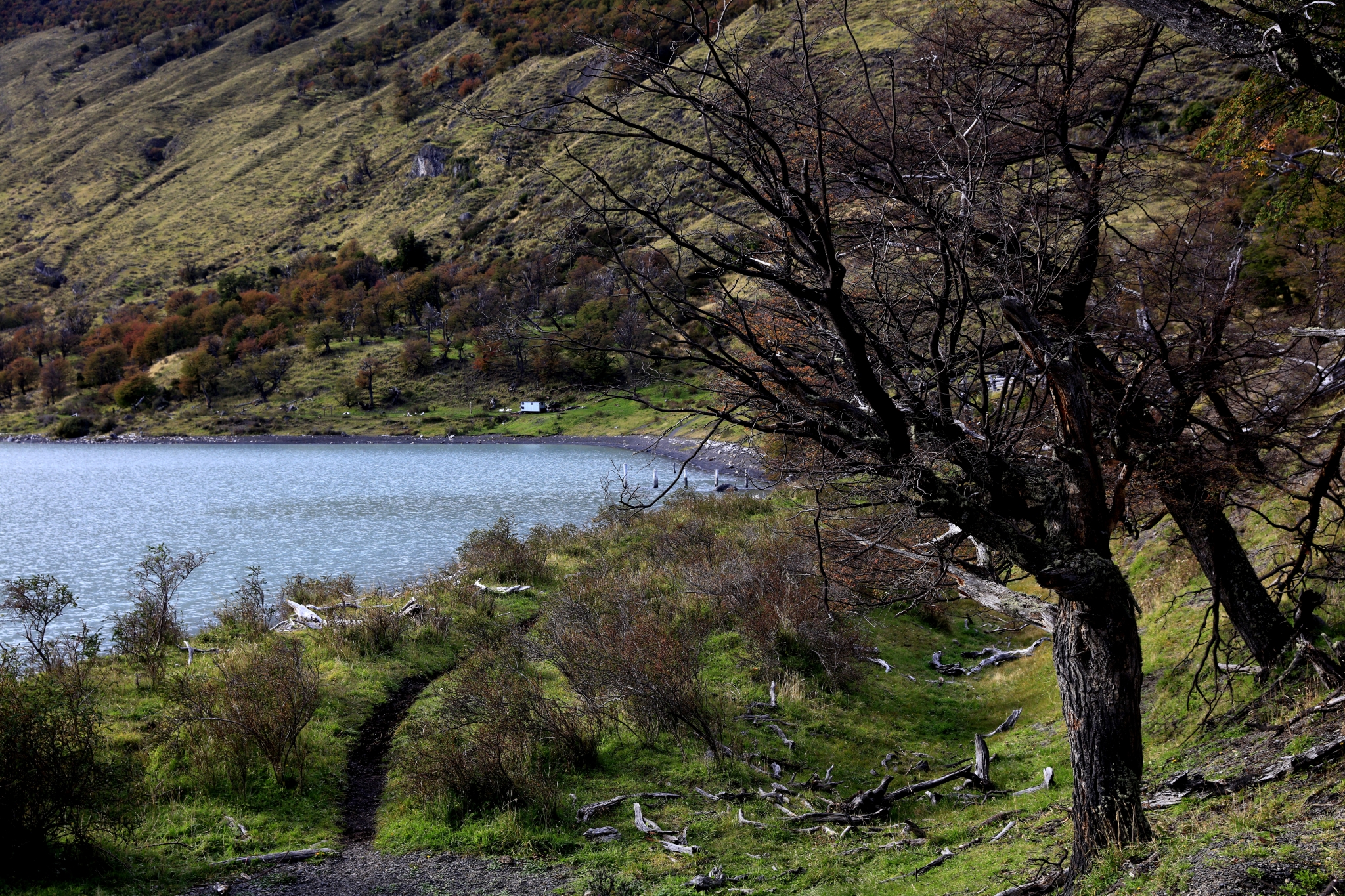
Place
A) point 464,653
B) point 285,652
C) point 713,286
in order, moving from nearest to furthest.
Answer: point 713,286 < point 285,652 < point 464,653

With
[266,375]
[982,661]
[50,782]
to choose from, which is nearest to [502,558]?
[982,661]

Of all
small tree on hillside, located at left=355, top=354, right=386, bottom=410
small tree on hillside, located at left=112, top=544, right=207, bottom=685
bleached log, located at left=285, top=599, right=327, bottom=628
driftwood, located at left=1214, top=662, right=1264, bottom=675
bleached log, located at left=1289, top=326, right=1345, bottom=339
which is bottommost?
driftwood, located at left=1214, top=662, right=1264, bottom=675

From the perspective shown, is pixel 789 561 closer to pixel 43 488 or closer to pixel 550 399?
pixel 43 488

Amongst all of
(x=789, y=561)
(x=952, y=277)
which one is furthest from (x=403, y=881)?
(x=789, y=561)

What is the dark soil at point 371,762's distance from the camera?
8.16m

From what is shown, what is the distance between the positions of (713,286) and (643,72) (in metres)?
1.06

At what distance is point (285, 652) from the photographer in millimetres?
11492

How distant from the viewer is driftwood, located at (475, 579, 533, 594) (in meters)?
17.7

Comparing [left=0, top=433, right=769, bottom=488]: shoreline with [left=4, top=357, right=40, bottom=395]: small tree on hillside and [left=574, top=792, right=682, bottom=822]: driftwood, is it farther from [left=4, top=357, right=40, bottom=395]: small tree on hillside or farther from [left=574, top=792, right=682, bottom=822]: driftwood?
[left=574, top=792, right=682, bottom=822]: driftwood

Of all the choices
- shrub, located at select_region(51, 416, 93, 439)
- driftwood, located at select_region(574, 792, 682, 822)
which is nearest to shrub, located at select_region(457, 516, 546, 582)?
driftwood, located at select_region(574, 792, 682, 822)

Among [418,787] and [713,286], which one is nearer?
[713,286]

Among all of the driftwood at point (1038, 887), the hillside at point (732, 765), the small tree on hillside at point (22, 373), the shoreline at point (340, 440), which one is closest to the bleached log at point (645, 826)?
the hillside at point (732, 765)

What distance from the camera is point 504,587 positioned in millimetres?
17953

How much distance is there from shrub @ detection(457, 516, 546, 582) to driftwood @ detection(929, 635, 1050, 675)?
387 inches
